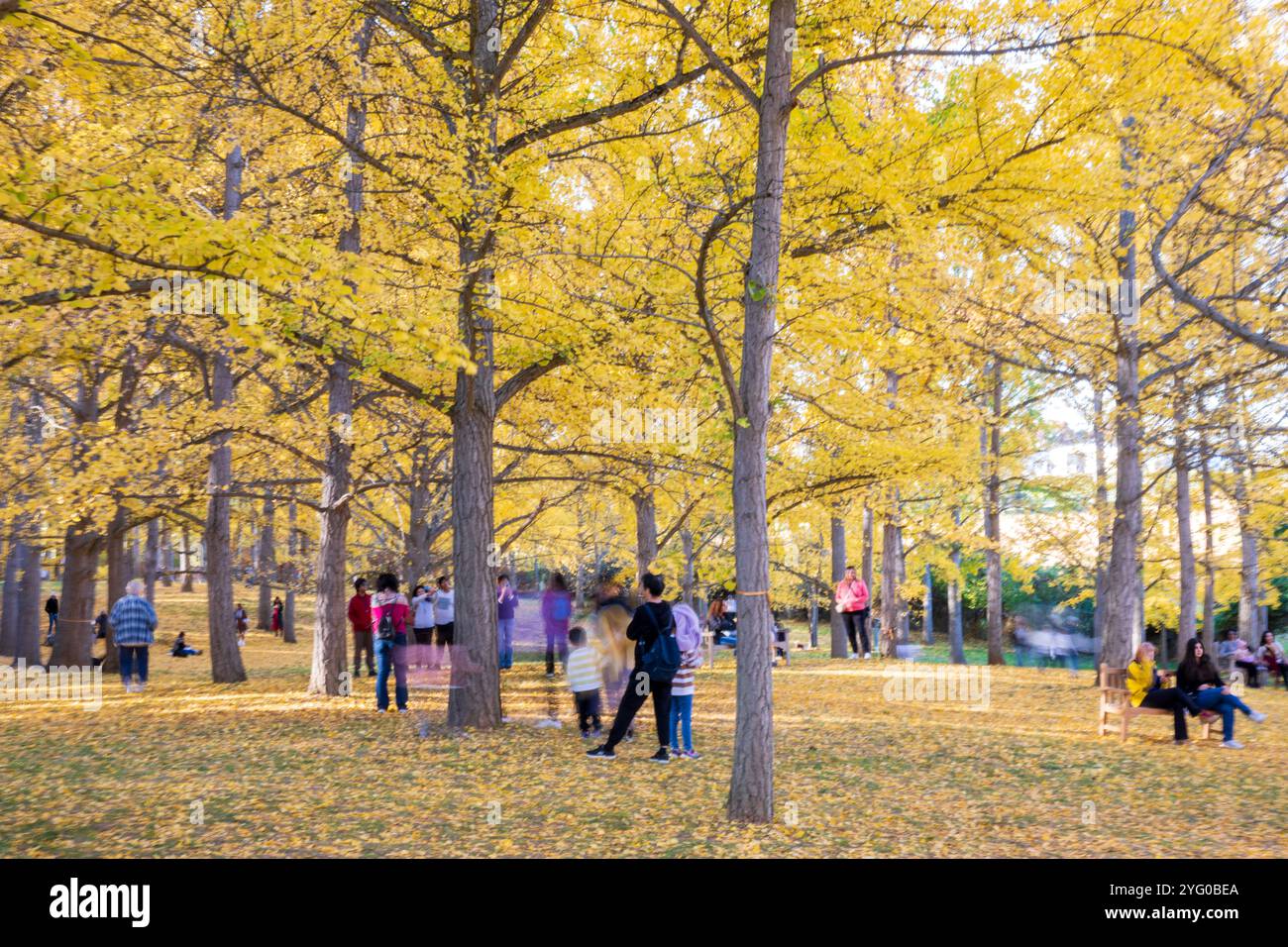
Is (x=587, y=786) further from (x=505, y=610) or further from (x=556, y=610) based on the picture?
(x=505, y=610)

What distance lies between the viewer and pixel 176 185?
376 inches

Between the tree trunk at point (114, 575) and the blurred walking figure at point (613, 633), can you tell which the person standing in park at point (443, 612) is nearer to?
the blurred walking figure at point (613, 633)

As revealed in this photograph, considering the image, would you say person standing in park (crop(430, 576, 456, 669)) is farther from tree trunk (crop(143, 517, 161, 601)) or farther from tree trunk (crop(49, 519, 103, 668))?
tree trunk (crop(143, 517, 161, 601))

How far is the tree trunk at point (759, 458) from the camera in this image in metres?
7.06

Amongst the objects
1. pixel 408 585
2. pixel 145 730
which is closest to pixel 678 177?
pixel 145 730

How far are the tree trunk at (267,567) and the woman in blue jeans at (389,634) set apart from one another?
1113cm

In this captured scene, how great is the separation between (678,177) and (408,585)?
39.4 ft

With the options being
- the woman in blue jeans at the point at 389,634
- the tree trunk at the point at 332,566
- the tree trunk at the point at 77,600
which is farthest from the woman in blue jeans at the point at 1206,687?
the tree trunk at the point at 77,600

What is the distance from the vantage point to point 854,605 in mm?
19641

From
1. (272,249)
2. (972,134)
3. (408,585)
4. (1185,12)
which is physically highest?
(1185,12)

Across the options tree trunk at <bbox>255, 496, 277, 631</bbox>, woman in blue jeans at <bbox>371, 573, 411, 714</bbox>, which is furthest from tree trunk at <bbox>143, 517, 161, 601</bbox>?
woman in blue jeans at <bbox>371, 573, 411, 714</bbox>

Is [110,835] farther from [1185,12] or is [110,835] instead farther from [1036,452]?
[1036,452]

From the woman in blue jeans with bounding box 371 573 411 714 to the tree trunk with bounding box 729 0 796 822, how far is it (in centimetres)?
603
